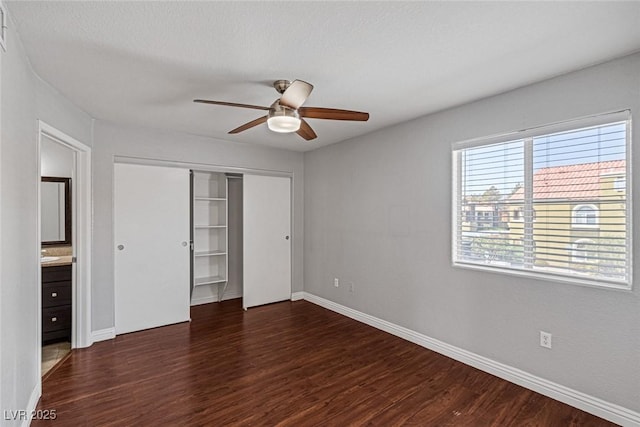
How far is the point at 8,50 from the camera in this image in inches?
64.5

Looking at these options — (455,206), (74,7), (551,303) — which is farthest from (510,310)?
(74,7)

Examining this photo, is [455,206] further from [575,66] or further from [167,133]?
[167,133]

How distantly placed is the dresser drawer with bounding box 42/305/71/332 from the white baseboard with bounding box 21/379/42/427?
1.00 meters

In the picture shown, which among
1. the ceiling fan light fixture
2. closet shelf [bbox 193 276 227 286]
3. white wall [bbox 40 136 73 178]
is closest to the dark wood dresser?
white wall [bbox 40 136 73 178]

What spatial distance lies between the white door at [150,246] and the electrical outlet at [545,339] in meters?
3.80

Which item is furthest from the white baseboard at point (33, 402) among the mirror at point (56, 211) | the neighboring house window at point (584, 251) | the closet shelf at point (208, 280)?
the neighboring house window at point (584, 251)

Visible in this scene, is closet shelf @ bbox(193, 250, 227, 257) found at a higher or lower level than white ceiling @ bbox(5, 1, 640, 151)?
lower

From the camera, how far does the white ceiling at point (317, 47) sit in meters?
1.58

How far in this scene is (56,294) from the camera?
10.5 ft

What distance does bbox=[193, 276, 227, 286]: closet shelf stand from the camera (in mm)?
4609

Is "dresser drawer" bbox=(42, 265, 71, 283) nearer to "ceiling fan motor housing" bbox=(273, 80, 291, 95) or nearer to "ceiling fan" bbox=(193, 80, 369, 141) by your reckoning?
"ceiling fan" bbox=(193, 80, 369, 141)

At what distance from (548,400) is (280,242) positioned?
11.8 ft

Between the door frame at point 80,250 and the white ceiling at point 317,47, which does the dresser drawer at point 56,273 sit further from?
the white ceiling at point 317,47

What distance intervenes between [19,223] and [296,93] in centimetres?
188
